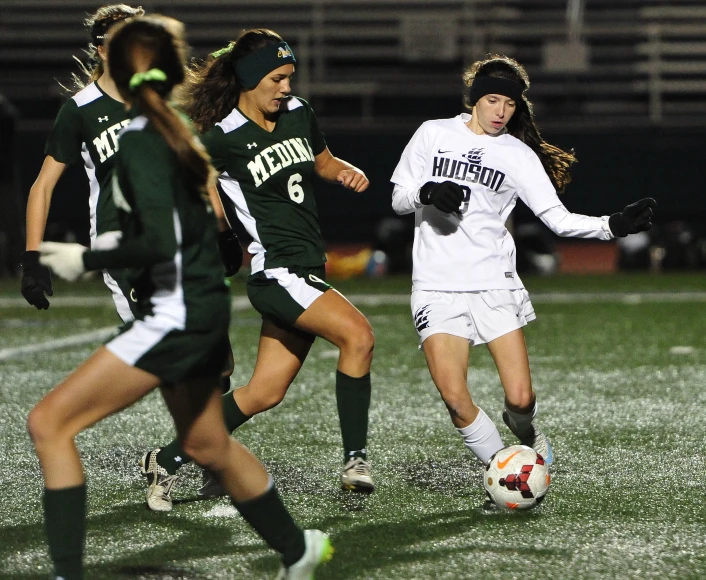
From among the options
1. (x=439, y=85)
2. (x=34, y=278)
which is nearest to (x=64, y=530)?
(x=34, y=278)

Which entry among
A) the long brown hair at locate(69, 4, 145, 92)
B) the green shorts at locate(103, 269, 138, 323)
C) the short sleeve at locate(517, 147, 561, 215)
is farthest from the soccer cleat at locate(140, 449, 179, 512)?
the short sleeve at locate(517, 147, 561, 215)

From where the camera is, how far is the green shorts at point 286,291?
427 centimetres

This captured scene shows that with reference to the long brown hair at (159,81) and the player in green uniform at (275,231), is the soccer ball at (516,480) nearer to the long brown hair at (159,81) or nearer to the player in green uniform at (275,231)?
the player in green uniform at (275,231)

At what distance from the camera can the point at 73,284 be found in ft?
56.3

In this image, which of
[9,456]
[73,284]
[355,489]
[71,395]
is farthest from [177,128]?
[73,284]

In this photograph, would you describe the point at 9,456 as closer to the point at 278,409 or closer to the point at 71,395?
the point at 278,409

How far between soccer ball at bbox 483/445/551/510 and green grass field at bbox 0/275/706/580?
65mm

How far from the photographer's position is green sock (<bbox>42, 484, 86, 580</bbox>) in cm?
294

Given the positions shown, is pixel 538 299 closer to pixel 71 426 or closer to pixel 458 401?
pixel 458 401

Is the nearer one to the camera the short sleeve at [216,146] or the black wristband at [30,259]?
the black wristband at [30,259]

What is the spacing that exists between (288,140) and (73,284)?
1339cm

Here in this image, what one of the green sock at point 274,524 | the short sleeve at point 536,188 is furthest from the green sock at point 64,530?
the short sleeve at point 536,188

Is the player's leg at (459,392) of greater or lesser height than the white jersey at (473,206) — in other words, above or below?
below

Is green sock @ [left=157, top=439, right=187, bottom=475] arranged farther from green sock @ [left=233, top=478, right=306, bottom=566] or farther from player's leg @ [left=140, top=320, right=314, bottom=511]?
green sock @ [left=233, top=478, right=306, bottom=566]
